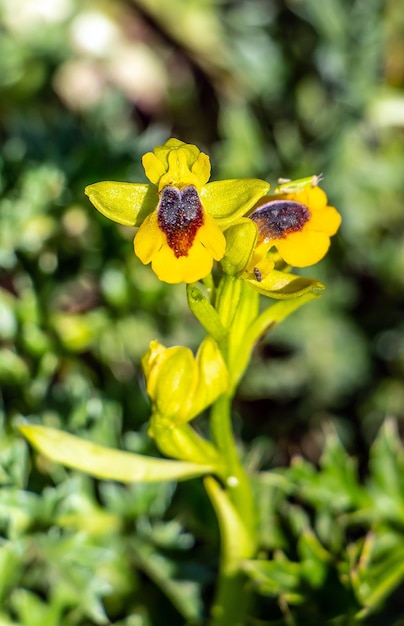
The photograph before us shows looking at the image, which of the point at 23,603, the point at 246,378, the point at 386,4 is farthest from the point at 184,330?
the point at 386,4

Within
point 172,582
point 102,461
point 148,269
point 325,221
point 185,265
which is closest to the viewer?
point 185,265

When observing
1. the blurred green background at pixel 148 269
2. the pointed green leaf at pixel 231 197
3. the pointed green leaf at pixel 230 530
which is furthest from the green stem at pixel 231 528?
the pointed green leaf at pixel 231 197

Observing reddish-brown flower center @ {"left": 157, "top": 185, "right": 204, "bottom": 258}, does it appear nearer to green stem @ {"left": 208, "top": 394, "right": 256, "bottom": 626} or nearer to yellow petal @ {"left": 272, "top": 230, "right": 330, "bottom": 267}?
yellow petal @ {"left": 272, "top": 230, "right": 330, "bottom": 267}

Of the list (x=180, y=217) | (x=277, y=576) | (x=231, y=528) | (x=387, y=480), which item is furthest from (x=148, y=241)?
(x=387, y=480)

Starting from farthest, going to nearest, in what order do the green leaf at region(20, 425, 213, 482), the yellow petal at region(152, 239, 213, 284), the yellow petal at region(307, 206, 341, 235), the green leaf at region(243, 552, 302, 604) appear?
the green leaf at region(243, 552, 302, 604), the green leaf at region(20, 425, 213, 482), the yellow petal at region(307, 206, 341, 235), the yellow petal at region(152, 239, 213, 284)

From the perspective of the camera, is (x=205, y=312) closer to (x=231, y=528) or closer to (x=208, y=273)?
(x=208, y=273)

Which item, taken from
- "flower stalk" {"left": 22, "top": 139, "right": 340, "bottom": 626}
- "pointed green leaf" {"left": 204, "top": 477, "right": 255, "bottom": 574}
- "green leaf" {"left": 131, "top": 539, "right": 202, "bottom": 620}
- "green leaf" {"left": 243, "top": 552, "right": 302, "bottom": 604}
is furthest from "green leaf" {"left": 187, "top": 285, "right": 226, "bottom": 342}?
"green leaf" {"left": 131, "top": 539, "right": 202, "bottom": 620}
